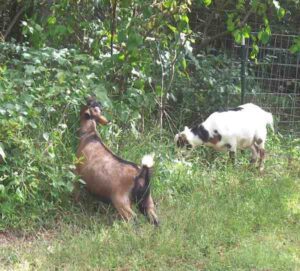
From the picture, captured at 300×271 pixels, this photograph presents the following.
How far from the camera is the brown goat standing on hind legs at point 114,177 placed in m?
5.29

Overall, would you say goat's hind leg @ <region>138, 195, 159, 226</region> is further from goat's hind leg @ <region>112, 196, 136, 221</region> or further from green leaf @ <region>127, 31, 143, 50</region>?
green leaf @ <region>127, 31, 143, 50</region>

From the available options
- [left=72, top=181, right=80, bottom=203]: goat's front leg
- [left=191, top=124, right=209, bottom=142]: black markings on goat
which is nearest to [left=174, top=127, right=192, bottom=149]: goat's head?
[left=191, top=124, right=209, bottom=142]: black markings on goat

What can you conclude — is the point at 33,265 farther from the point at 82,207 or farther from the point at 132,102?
the point at 132,102

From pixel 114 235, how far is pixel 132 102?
209 centimetres

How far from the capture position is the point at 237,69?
9.35m

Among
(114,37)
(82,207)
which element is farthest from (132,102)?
(82,207)

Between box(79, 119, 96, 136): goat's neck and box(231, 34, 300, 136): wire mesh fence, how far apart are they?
3.53 metres

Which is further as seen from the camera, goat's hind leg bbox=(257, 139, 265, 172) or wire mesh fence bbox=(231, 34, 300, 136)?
wire mesh fence bbox=(231, 34, 300, 136)

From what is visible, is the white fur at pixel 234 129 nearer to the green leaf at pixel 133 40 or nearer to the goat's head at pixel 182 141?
the goat's head at pixel 182 141

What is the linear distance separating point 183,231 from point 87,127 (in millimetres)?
1575

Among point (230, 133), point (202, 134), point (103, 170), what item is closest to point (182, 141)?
point (202, 134)

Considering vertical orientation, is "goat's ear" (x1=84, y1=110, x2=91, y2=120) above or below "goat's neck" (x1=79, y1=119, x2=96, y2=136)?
above

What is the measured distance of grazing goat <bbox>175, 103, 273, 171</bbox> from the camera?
737 centimetres

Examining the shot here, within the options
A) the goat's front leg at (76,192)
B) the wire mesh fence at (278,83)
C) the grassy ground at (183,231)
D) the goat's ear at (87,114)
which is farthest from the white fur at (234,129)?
the goat's front leg at (76,192)
